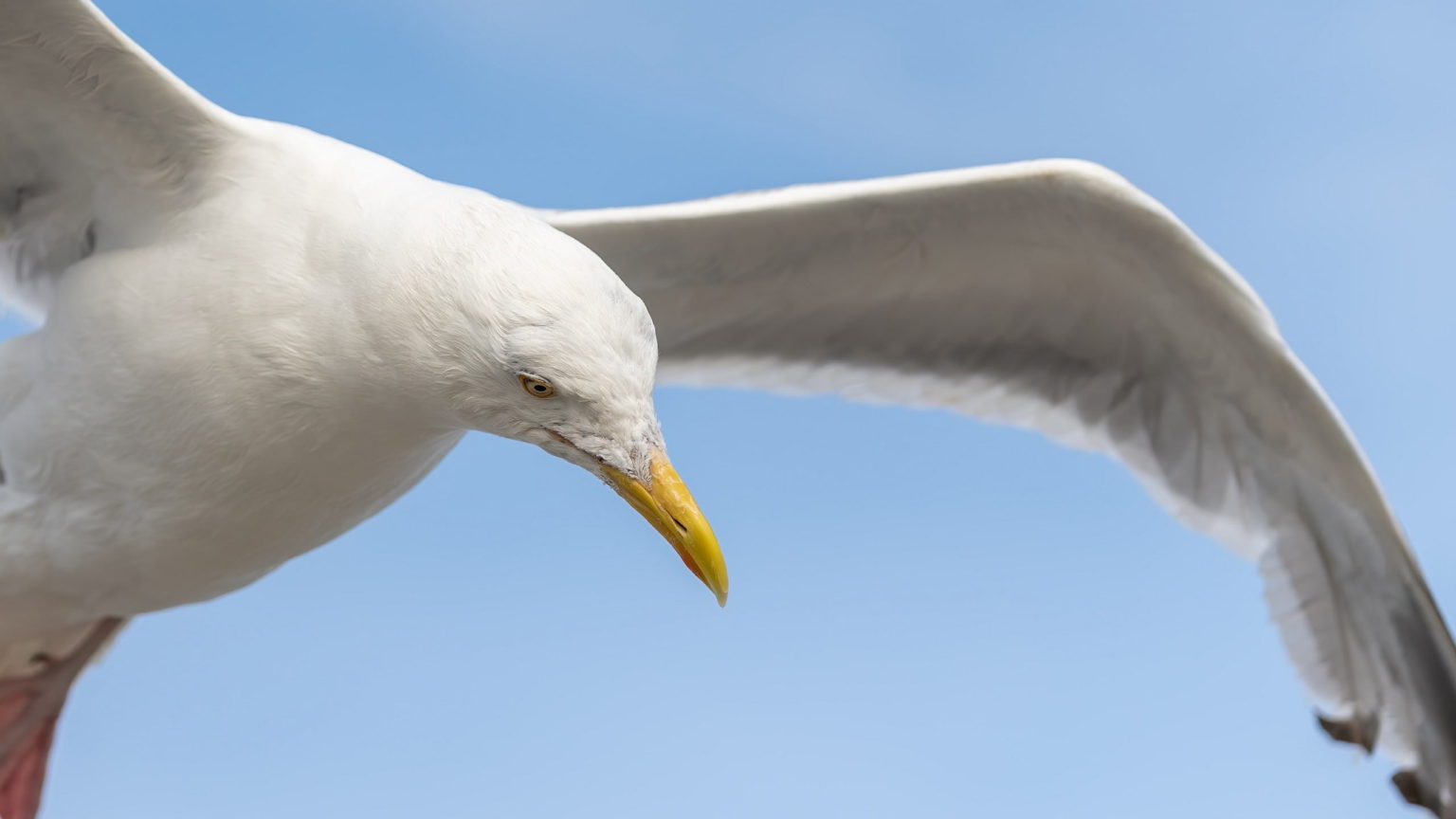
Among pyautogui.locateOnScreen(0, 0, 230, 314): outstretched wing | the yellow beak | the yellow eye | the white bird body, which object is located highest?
pyautogui.locateOnScreen(0, 0, 230, 314): outstretched wing

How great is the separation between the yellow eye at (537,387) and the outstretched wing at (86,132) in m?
0.90

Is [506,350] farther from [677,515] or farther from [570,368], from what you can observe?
[677,515]

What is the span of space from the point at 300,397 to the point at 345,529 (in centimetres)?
44

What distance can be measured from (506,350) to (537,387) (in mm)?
66

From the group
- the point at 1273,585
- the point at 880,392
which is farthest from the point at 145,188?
the point at 1273,585

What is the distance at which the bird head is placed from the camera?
2.20 m

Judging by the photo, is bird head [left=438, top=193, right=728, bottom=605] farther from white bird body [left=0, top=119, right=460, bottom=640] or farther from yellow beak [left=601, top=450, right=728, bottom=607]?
white bird body [left=0, top=119, right=460, bottom=640]

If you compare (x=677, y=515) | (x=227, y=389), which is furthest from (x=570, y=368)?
(x=227, y=389)

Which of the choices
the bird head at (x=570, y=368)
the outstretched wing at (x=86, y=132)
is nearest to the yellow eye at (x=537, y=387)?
the bird head at (x=570, y=368)

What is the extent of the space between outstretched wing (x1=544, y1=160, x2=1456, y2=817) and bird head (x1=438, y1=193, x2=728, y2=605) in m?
1.23

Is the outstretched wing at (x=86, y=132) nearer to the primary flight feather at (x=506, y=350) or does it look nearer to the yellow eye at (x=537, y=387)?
the primary flight feather at (x=506, y=350)

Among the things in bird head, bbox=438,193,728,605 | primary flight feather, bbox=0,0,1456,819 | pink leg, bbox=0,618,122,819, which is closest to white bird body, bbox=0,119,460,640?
primary flight feather, bbox=0,0,1456,819

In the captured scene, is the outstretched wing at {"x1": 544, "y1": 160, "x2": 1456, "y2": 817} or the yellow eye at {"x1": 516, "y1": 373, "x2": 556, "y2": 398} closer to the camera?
Answer: the yellow eye at {"x1": 516, "y1": 373, "x2": 556, "y2": 398}

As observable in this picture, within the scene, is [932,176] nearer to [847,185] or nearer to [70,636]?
[847,185]
